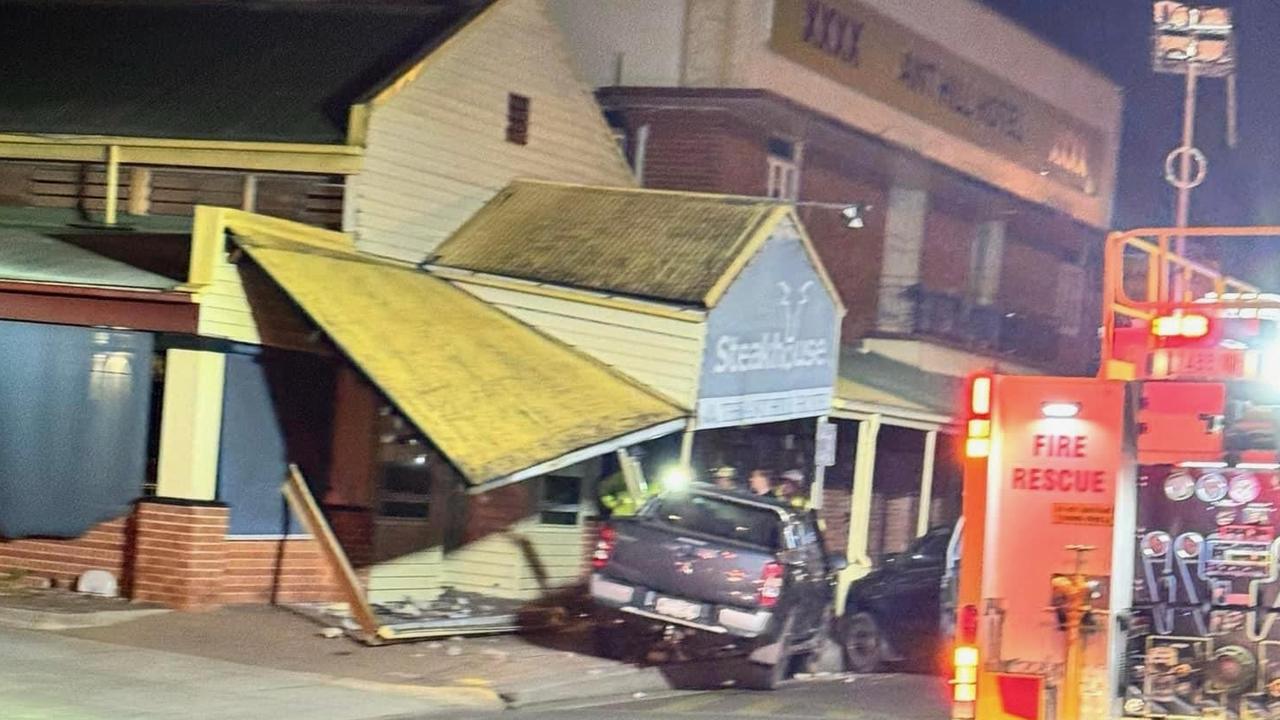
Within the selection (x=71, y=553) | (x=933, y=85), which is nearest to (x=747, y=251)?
(x=71, y=553)

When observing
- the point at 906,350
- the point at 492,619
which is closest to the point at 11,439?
the point at 492,619

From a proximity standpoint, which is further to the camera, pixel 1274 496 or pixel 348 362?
pixel 348 362

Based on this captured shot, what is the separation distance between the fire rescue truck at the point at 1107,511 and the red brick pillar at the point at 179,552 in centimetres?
850

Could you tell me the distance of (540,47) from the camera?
21.1 m

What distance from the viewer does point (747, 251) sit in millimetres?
18469

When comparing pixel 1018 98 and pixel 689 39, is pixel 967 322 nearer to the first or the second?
pixel 1018 98

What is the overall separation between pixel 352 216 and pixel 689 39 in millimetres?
8204

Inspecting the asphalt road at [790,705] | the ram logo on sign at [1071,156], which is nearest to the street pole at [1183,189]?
the asphalt road at [790,705]

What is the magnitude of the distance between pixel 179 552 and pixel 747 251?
6198mm

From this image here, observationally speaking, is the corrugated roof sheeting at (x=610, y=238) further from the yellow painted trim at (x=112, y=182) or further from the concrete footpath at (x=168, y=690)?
the concrete footpath at (x=168, y=690)

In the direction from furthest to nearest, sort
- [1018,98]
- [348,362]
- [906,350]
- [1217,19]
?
[1018,98]
[906,350]
[1217,19]
[348,362]

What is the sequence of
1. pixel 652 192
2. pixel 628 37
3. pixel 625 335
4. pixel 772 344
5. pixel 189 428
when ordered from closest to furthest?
pixel 189 428 → pixel 625 335 → pixel 772 344 → pixel 652 192 → pixel 628 37

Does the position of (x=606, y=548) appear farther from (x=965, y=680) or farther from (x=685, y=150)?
(x=685, y=150)

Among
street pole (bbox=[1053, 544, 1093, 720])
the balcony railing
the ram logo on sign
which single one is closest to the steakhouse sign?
street pole (bbox=[1053, 544, 1093, 720])
